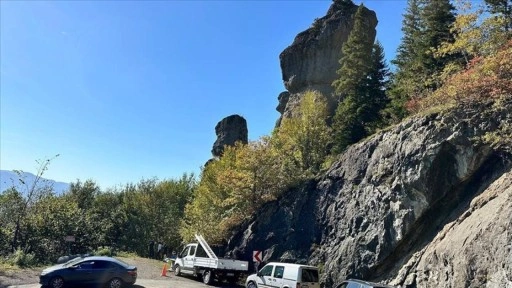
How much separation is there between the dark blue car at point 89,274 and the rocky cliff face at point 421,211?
37.4 feet

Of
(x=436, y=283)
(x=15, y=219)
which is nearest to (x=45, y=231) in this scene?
(x=15, y=219)

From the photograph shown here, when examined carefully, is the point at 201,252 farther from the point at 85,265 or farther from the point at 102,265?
the point at 85,265

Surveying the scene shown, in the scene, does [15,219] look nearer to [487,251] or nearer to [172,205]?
[172,205]

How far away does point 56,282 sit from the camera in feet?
59.0

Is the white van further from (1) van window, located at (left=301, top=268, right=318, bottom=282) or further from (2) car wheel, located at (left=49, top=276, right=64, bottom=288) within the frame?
(2) car wheel, located at (left=49, top=276, right=64, bottom=288)

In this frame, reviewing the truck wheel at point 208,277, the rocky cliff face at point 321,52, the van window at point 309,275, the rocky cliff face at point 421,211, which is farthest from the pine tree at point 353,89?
the van window at point 309,275

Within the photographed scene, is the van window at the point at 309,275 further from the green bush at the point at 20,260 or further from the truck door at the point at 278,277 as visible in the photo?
the green bush at the point at 20,260

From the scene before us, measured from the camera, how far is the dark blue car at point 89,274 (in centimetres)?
1800

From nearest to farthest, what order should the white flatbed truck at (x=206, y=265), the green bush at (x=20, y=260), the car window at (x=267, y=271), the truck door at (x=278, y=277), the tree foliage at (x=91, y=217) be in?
1. the truck door at (x=278, y=277)
2. the car window at (x=267, y=271)
3. the white flatbed truck at (x=206, y=265)
4. the green bush at (x=20, y=260)
5. the tree foliage at (x=91, y=217)

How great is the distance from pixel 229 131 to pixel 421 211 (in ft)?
136

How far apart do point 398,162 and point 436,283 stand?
732cm

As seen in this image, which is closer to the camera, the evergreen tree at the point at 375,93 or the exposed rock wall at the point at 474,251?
the exposed rock wall at the point at 474,251

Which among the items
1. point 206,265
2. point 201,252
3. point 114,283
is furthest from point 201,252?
point 114,283

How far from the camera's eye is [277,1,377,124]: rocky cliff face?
5069 cm
